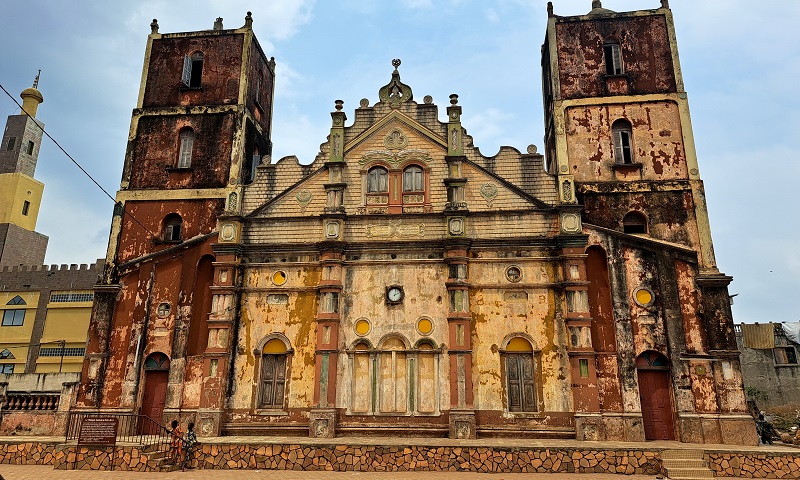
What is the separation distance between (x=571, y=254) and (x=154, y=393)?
583 inches

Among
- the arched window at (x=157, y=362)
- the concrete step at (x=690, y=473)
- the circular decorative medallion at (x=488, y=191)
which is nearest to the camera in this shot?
the concrete step at (x=690, y=473)

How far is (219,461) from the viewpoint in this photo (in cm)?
1616

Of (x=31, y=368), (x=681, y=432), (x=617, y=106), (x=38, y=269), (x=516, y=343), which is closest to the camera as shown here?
(x=681, y=432)

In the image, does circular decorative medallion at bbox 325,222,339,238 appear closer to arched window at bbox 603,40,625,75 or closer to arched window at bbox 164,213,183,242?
arched window at bbox 164,213,183,242

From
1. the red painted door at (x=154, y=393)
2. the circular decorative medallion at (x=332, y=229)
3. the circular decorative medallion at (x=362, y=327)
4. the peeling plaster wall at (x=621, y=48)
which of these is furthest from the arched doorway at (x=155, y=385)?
the peeling plaster wall at (x=621, y=48)

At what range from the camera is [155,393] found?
19.9 meters

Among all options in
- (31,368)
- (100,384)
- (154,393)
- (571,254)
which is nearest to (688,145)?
(571,254)

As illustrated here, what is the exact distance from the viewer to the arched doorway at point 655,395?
1797 centimetres

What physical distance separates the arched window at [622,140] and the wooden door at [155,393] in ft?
59.0

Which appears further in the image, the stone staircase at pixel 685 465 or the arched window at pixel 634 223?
the arched window at pixel 634 223

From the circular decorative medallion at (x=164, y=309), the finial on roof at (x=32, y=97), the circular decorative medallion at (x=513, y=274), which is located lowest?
the circular decorative medallion at (x=164, y=309)

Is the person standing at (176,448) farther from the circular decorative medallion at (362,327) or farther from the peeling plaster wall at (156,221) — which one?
the peeling plaster wall at (156,221)

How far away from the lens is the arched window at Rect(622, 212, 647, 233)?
67.9 feet

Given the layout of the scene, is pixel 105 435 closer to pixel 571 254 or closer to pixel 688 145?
pixel 571 254
